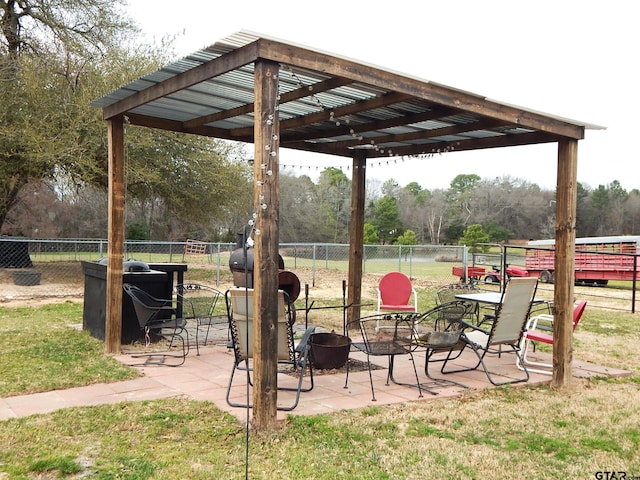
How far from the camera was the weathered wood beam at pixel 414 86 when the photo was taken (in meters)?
3.49

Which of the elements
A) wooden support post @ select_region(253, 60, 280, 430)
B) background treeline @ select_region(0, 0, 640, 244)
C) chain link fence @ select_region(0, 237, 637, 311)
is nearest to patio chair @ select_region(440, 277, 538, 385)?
wooden support post @ select_region(253, 60, 280, 430)

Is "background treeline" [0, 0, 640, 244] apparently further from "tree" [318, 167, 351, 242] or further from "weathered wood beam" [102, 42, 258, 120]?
"tree" [318, 167, 351, 242]

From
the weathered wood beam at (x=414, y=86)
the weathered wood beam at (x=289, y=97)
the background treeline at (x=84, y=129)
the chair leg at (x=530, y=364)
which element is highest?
the background treeline at (x=84, y=129)

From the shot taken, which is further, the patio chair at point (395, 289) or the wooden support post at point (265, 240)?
the patio chair at point (395, 289)

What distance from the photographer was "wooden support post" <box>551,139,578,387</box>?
4.96 m

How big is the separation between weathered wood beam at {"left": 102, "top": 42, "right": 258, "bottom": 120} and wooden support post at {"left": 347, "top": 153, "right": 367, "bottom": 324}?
10.9 feet

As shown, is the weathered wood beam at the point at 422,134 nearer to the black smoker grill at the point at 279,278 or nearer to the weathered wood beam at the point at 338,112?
the weathered wood beam at the point at 338,112

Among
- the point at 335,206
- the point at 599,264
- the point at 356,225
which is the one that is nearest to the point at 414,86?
the point at 356,225

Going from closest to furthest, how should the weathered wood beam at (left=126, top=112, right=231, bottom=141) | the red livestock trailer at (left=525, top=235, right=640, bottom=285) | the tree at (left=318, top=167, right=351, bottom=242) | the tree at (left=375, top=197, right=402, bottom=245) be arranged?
1. the weathered wood beam at (left=126, top=112, right=231, bottom=141)
2. the red livestock trailer at (left=525, top=235, right=640, bottom=285)
3. the tree at (left=318, top=167, right=351, bottom=242)
4. the tree at (left=375, top=197, right=402, bottom=245)

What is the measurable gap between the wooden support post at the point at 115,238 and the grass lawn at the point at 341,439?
0.90 metres

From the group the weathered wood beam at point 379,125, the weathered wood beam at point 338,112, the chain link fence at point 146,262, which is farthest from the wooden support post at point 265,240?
the chain link fence at point 146,262

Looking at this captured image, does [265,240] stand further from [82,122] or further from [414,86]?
[82,122]

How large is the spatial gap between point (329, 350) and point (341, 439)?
67.3 inches

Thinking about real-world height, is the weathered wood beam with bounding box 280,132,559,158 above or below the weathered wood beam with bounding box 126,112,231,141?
below
